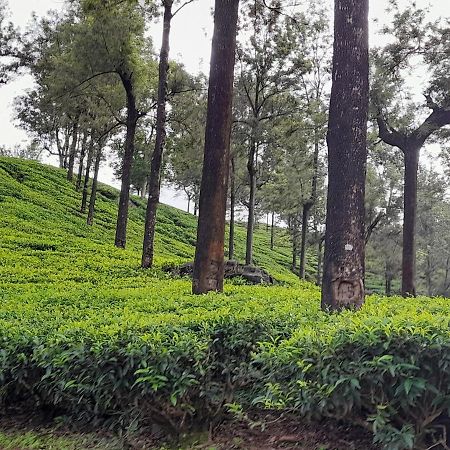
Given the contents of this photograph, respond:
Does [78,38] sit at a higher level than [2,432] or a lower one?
higher

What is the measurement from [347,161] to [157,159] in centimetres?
894

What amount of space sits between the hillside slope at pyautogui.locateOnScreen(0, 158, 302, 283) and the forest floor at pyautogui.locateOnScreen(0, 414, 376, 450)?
268 inches

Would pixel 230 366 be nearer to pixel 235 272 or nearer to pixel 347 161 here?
pixel 347 161

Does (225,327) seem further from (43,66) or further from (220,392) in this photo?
Result: (43,66)

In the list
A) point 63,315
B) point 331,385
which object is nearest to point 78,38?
point 63,315

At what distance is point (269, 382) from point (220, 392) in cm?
56

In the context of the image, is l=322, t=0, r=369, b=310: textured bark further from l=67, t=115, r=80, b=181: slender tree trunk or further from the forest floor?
l=67, t=115, r=80, b=181: slender tree trunk

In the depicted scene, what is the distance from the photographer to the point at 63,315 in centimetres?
490

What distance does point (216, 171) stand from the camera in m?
6.95

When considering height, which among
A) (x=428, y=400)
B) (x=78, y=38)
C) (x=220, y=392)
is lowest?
(x=220, y=392)

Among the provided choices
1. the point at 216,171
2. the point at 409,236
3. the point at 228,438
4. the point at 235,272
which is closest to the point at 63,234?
the point at 235,272

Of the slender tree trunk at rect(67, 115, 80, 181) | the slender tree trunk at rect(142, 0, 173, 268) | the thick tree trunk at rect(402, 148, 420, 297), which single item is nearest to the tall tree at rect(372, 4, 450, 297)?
the thick tree trunk at rect(402, 148, 420, 297)

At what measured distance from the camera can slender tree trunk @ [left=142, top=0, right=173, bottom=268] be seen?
12.5 metres

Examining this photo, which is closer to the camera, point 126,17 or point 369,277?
point 126,17
